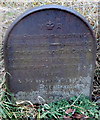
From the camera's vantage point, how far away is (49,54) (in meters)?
2.26

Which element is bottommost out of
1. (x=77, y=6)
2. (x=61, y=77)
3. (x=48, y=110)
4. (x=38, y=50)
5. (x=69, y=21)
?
(x=48, y=110)

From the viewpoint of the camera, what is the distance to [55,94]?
2.44m

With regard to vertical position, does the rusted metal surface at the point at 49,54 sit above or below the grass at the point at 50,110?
above

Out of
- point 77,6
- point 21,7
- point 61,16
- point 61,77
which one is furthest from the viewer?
point 21,7

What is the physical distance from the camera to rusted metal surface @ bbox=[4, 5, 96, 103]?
2129 millimetres

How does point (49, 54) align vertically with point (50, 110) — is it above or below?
above

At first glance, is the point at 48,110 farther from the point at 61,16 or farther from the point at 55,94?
the point at 61,16

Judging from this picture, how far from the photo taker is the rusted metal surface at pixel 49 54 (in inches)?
83.8

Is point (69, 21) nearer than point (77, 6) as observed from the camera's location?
Yes

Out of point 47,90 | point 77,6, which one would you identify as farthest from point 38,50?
point 77,6

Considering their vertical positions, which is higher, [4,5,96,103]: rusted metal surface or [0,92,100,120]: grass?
[4,5,96,103]: rusted metal surface

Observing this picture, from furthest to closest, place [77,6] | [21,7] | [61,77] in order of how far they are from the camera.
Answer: [21,7], [77,6], [61,77]

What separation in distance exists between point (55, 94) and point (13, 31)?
2.89ft

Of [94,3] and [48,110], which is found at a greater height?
A: [94,3]
